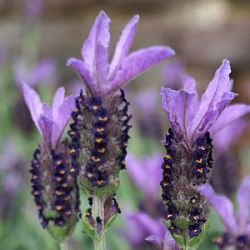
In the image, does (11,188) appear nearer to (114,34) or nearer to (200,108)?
(200,108)

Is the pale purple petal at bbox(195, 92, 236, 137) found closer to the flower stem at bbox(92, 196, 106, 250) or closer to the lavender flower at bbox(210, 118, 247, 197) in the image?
the flower stem at bbox(92, 196, 106, 250)

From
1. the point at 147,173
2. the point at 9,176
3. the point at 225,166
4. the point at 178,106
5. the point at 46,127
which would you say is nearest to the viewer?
the point at 178,106

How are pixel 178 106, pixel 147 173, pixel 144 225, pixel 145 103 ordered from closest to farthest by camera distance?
pixel 178 106 < pixel 144 225 < pixel 147 173 < pixel 145 103

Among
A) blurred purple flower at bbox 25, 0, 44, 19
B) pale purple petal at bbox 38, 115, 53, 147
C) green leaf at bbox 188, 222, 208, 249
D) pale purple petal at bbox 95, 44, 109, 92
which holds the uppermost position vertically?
blurred purple flower at bbox 25, 0, 44, 19

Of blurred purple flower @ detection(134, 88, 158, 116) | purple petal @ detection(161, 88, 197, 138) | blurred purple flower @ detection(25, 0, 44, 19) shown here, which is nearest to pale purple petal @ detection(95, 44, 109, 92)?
purple petal @ detection(161, 88, 197, 138)

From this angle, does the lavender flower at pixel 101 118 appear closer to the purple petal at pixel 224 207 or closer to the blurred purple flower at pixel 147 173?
the purple petal at pixel 224 207

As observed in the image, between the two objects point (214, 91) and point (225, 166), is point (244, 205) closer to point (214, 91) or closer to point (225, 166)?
point (214, 91)

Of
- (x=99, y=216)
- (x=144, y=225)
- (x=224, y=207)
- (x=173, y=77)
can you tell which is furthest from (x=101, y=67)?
(x=173, y=77)
